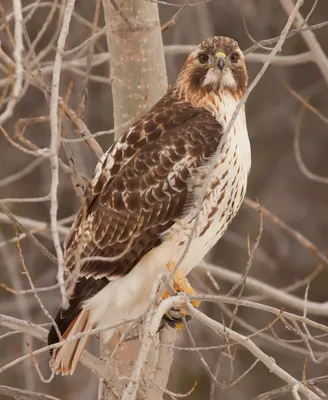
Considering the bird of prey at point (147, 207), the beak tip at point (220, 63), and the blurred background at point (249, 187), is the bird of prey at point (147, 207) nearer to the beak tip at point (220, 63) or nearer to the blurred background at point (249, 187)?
the beak tip at point (220, 63)

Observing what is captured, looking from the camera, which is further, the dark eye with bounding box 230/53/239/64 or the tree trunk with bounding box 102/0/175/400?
the dark eye with bounding box 230/53/239/64

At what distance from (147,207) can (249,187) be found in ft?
18.3

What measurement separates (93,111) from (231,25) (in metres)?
1.55

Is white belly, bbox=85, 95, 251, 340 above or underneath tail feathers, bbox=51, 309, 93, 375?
above

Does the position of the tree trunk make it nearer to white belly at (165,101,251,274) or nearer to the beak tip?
the beak tip

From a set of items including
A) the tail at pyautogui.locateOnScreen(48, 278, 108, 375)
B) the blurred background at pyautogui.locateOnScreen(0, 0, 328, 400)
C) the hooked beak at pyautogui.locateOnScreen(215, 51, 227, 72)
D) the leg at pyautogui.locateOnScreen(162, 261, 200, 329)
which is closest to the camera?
the tail at pyautogui.locateOnScreen(48, 278, 108, 375)

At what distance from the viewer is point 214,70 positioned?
16.4 feet

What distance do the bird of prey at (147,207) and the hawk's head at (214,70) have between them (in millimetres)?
45

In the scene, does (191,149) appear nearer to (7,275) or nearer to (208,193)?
(208,193)

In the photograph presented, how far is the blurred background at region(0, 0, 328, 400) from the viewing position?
30.4ft

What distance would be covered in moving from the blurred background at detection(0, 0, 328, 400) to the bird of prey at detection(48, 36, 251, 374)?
3840 mm

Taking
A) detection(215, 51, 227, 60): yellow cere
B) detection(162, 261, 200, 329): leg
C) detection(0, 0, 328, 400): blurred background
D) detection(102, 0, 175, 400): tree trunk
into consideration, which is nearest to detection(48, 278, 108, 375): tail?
detection(102, 0, 175, 400): tree trunk

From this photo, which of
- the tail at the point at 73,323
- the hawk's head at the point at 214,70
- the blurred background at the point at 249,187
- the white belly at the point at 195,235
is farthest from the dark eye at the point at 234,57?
the blurred background at the point at 249,187

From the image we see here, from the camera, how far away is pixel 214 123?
479 centimetres
